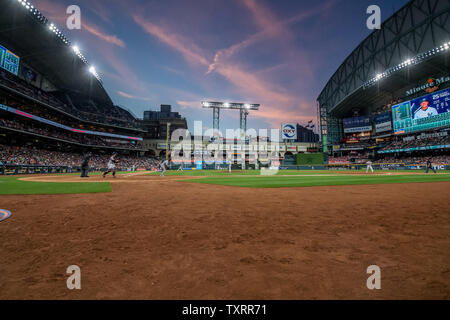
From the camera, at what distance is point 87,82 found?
42.0m

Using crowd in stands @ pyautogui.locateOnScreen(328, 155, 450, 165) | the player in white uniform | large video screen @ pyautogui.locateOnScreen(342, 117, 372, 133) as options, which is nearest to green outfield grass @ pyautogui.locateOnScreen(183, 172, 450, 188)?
crowd in stands @ pyautogui.locateOnScreen(328, 155, 450, 165)

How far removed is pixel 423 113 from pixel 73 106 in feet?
237

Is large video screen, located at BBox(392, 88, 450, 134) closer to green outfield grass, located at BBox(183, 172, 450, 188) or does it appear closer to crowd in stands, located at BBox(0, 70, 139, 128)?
green outfield grass, located at BBox(183, 172, 450, 188)

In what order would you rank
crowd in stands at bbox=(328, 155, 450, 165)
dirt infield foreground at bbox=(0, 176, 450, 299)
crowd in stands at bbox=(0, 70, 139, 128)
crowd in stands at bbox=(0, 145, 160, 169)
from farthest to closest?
crowd in stands at bbox=(328, 155, 450, 165) < crowd in stands at bbox=(0, 70, 139, 128) < crowd in stands at bbox=(0, 145, 160, 169) < dirt infield foreground at bbox=(0, 176, 450, 299)

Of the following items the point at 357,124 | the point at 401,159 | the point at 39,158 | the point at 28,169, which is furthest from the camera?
the point at 357,124

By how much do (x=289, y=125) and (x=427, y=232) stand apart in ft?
166

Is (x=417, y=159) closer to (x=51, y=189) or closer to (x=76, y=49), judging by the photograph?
(x=51, y=189)

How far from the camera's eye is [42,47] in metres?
29.0

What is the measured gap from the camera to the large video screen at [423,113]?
31.0 m

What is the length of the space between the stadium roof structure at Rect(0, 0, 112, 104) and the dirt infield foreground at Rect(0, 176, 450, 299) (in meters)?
31.7

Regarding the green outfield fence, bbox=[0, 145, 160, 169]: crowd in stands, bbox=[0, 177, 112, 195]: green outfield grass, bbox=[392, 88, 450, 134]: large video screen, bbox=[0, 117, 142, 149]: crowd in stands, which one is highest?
bbox=[392, 88, 450, 134]: large video screen

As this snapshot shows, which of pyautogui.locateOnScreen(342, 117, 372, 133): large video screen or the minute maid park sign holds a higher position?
the minute maid park sign

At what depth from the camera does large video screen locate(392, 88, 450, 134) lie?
102 feet

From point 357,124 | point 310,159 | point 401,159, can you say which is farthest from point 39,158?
point 357,124
